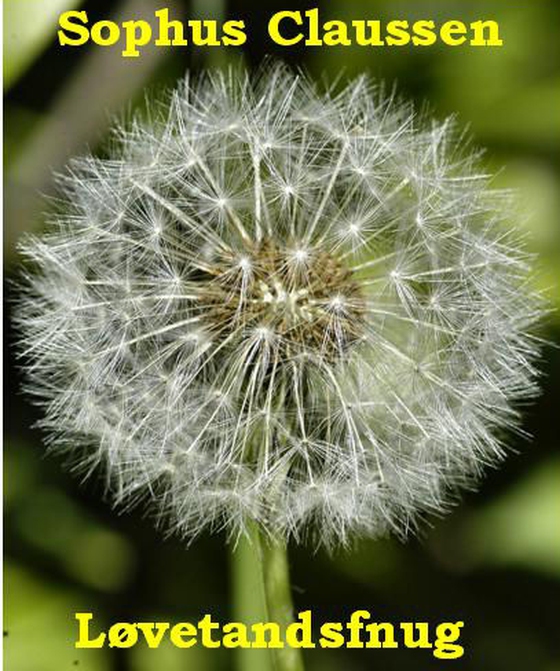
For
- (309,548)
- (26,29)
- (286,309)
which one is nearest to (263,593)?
(309,548)

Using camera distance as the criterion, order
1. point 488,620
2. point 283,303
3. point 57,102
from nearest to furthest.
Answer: point 283,303
point 57,102
point 488,620

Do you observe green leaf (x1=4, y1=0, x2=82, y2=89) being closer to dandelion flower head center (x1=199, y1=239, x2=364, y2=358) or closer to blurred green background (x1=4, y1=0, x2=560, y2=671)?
blurred green background (x1=4, y1=0, x2=560, y2=671)

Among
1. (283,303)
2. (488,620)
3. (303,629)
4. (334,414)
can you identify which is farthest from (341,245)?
(488,620)

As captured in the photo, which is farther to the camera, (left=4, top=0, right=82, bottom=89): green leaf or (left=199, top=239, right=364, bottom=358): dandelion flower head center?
(left=4, top=0, right=82, bottom=89): green leaf

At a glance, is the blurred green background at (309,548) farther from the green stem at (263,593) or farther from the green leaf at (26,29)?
the green stem at (263,593)

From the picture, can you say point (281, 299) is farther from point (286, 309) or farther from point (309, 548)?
point (309, 548)

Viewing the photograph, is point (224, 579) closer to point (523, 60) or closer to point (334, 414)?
point (334, 414)

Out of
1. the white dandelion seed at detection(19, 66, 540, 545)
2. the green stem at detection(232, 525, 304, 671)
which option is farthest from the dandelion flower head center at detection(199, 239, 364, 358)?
the green stem at detection(232, 525, 304, 671)
